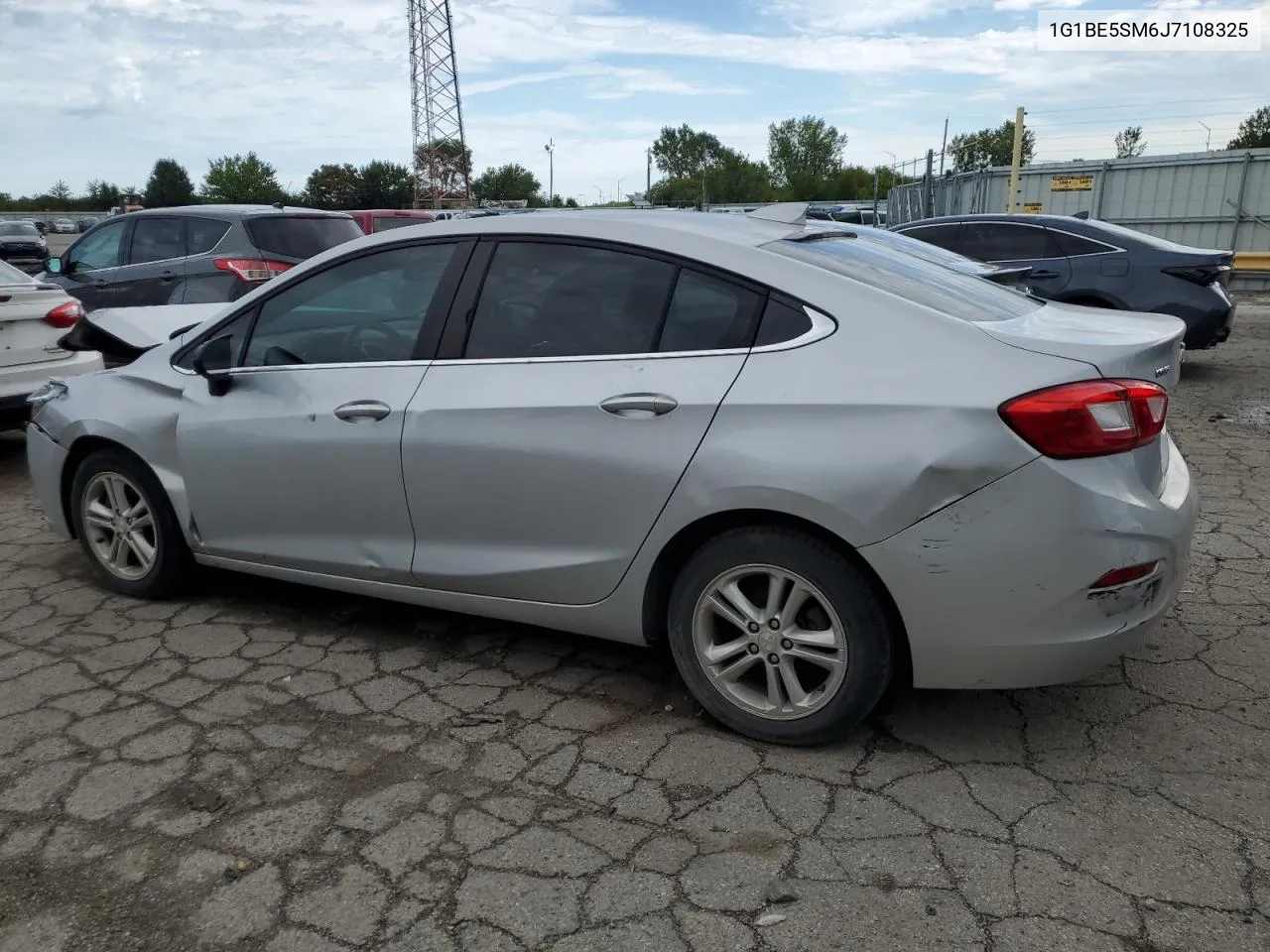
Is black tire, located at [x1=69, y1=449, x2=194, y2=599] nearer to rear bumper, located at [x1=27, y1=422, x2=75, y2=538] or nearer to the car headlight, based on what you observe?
rear bumper, located at [x1=27, y1=422, x2=75, y2=538]

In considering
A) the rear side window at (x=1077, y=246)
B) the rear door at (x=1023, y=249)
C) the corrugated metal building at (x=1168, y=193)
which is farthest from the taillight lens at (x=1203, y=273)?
the corrugated metal building at (x=1168, y=193)

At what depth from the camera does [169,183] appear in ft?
311

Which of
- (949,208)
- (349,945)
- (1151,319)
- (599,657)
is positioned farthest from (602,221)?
(949,208)

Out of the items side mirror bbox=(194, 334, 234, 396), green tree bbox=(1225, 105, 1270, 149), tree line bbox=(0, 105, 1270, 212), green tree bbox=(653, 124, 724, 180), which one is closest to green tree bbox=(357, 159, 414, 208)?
tree line bbox=(0, 105, 1270, 212)

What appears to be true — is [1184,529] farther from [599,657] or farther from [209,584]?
[209,584]

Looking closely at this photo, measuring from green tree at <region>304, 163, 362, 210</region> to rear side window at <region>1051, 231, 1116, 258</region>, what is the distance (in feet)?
254

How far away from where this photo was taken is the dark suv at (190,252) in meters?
8.61

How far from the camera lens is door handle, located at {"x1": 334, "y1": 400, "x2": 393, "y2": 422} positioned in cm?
345

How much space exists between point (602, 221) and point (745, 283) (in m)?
0.61

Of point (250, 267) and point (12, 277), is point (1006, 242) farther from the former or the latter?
point (12, 277)

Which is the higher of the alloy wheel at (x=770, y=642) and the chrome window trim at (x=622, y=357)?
the chrome window trim at (x=622, y=357)

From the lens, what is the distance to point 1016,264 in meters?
9.41

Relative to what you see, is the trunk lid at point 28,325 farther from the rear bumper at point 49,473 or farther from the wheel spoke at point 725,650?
the wheel spoke at point 725,650

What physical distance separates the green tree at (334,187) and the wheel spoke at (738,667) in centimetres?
8277
